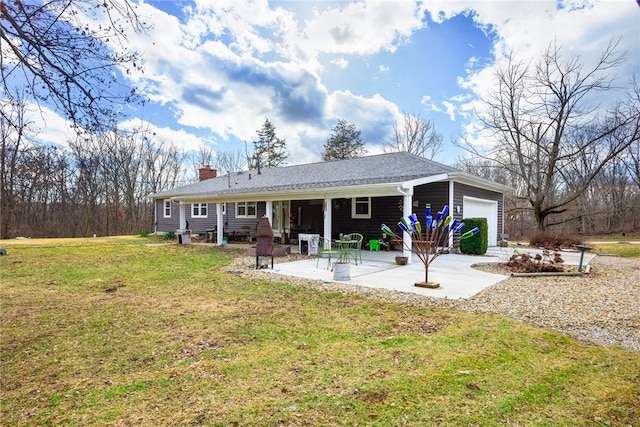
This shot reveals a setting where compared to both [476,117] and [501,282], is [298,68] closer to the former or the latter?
[476,117]

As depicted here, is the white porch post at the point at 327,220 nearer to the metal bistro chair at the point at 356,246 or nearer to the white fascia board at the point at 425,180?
the metal bistro chair at the point at 356,246

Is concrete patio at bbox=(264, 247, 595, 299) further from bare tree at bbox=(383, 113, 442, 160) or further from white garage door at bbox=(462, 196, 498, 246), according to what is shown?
bare tree at bbox=(383, 113, 442, 160)

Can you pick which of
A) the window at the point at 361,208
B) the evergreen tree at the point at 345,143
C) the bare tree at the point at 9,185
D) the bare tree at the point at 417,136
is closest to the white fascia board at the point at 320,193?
the window at the point at 361,208

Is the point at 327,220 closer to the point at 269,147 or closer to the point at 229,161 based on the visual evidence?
the point at 269,147

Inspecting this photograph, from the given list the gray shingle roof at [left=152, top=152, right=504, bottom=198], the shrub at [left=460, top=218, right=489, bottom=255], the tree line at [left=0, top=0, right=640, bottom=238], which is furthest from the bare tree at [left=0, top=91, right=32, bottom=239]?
the shrub at [left=460, top=218, right=489, bottom=255]

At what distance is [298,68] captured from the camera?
55.9ft

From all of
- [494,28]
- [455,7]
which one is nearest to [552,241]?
[494,28]

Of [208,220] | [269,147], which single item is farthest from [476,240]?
[269,147]

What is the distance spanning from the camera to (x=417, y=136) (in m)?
27.3

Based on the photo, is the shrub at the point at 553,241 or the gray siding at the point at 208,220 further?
the gray siding at the point at 208,220

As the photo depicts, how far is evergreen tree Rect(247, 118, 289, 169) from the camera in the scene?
104 feet

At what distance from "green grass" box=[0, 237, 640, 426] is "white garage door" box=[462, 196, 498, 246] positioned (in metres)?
8.49

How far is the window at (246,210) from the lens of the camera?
17.3 m

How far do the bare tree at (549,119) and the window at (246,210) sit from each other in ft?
47.0
